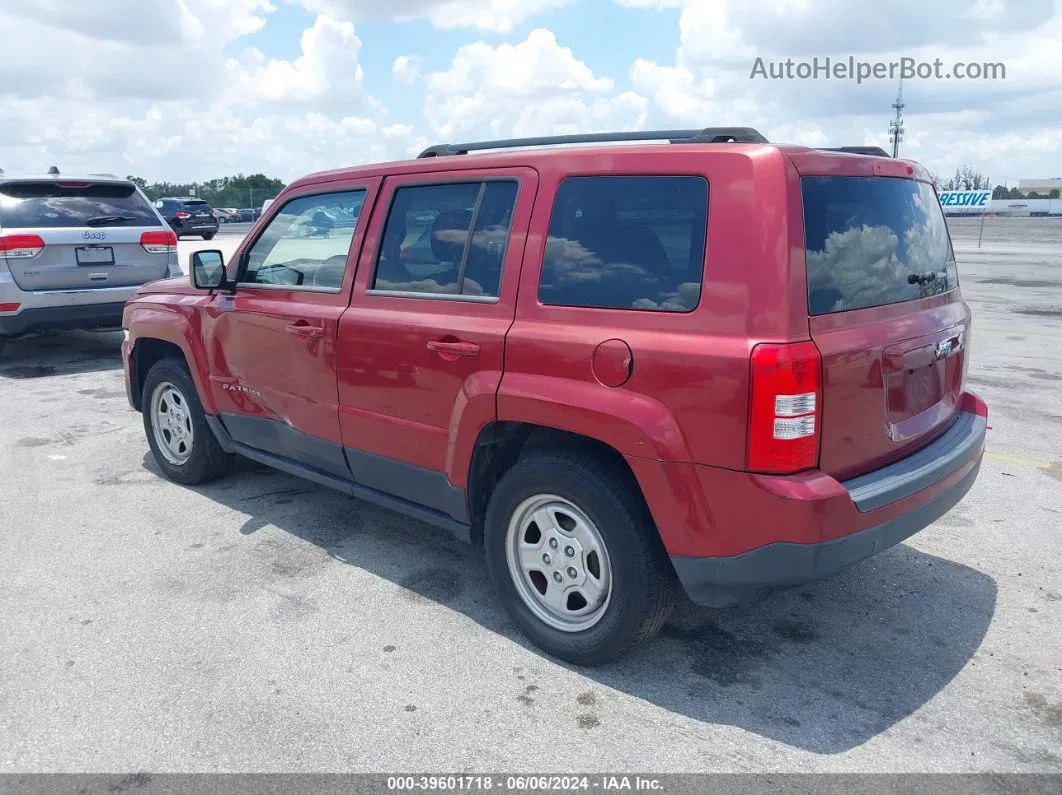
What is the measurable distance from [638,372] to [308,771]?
1.66 meters

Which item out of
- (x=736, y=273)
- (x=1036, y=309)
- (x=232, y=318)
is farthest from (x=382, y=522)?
(x=1036, y=309)

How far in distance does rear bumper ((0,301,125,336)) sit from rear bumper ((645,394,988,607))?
7.52 m

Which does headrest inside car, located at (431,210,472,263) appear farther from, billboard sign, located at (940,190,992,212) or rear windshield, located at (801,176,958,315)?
billboard sign, located at (940,190,992,212)

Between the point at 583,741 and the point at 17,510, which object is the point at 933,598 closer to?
the point at 583,741

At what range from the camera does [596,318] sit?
3.08 metres

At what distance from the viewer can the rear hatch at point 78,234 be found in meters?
8.57

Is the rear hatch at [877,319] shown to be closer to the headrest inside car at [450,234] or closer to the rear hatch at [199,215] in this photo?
the headrest inside car at [450,234]

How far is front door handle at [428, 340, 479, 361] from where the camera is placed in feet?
11.2

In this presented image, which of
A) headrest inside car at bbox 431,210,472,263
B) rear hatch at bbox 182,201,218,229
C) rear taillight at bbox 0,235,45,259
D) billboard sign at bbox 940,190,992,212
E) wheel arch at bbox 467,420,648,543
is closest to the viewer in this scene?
wheel arch at bbox 467,420,648,543

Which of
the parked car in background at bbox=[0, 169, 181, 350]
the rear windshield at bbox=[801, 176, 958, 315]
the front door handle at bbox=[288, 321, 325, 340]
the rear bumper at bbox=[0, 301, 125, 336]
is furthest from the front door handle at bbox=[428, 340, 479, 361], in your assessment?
the parked car in background at bbox=[0, 169, 181, 350]

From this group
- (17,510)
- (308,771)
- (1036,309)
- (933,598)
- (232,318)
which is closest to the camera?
(308,771)

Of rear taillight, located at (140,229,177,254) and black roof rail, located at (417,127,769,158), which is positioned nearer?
black roof rail, located at (417,127,769,158)

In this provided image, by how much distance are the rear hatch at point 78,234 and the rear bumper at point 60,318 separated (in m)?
0.23

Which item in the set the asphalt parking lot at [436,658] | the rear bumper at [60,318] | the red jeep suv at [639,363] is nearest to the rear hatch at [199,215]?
the rear bumper at [60,318]
